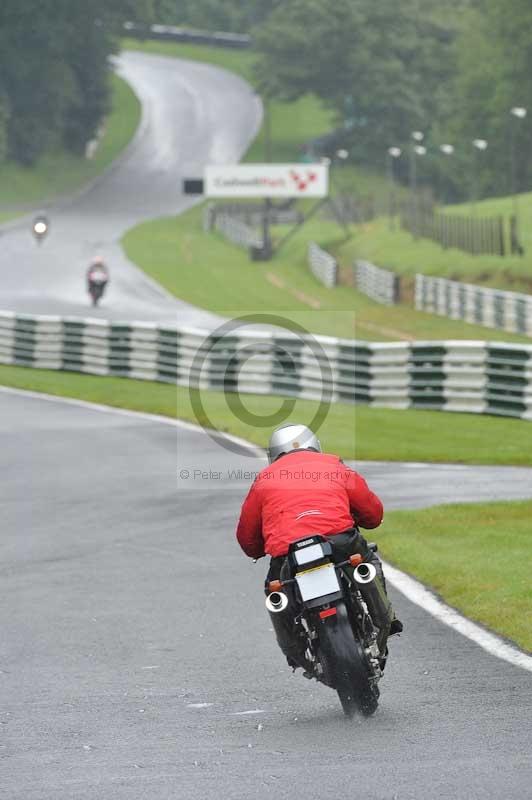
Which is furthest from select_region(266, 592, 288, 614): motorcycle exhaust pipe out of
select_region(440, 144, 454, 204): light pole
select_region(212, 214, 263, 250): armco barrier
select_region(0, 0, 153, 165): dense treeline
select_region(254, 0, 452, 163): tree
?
select_region(254, 0, 452, 163): tree

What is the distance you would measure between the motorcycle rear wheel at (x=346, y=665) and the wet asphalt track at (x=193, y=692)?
0.09m

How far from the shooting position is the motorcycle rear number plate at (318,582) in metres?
8.33

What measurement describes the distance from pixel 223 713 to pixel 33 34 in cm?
10491

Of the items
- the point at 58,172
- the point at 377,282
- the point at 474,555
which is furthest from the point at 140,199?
the point at 474,555

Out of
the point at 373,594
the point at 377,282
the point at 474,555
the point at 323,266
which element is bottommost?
the point at 323,266

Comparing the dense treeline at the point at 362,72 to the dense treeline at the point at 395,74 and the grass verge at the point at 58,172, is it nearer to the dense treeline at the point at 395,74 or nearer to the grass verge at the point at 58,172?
the dense treeline at the point at 395,74

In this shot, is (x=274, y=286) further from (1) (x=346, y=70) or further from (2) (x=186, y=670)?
(1) (x=346, y=70)

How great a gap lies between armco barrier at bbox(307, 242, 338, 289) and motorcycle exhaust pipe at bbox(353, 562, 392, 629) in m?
61.0

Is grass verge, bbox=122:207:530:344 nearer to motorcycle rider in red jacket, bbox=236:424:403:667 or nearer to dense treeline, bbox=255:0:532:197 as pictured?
dense treeline, bbox=255:0:532:197

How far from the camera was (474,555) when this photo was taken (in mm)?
13180

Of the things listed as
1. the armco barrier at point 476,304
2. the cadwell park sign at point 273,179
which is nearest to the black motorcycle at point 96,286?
the armco barrier at point 476,304

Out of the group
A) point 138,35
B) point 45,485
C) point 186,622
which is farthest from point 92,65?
point 186,622

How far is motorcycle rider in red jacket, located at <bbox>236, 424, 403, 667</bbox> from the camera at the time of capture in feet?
28.2

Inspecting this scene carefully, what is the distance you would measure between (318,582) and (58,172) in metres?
108
